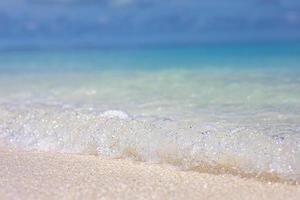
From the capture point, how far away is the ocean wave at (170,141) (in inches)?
207

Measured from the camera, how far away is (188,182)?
489 centimetres

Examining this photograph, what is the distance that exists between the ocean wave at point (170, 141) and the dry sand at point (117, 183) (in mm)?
219

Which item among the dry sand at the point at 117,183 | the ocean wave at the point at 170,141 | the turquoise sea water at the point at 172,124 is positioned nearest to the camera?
the dry sand at the point at 117,183

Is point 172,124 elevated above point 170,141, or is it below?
above

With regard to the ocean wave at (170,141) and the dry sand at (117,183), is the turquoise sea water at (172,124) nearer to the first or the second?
the ocean wave at (170,141)

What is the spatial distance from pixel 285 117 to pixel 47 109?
333 centimetres

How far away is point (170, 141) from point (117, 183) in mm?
1135

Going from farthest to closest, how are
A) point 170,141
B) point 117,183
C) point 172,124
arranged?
point 172,124, point 170,141, point 117,183

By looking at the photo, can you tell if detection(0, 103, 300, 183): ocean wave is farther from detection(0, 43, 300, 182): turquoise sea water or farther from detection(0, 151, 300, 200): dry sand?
detection(0, 151, 300, 200): dry sand

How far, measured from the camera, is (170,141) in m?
5.84

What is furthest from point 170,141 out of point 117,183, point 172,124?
point 117,183

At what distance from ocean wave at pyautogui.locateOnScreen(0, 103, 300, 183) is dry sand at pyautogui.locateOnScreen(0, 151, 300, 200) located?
0.22 metres

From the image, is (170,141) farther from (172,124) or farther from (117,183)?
(117,183)

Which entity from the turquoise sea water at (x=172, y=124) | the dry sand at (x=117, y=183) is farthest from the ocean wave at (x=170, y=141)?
the dry sand at (x=117, y=183)
